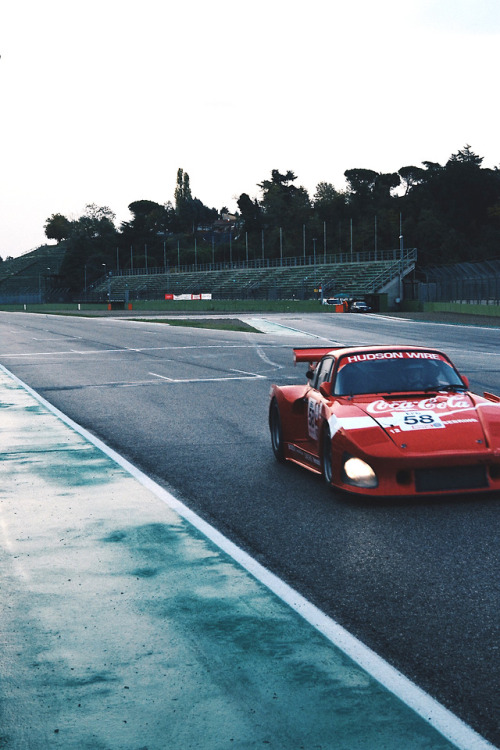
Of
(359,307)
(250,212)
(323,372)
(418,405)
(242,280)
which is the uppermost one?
(250,212)

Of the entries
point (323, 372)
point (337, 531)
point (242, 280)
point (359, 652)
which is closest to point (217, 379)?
point (323, 372)

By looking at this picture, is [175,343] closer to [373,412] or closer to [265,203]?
[373,412]

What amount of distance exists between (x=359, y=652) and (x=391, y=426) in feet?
11.3

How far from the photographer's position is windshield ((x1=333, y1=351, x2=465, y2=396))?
28.3 ft

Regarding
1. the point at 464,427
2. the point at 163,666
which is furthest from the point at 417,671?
the point at 464,427

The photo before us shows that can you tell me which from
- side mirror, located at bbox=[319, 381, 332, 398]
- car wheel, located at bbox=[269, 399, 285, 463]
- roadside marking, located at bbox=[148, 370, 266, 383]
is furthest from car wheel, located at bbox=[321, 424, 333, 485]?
roadside marking, located at bbox=[148, 370, 266, 383]

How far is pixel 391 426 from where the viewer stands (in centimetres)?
761

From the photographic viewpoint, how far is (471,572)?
5.71 metres

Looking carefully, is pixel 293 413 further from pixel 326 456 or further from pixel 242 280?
pixel 242 280

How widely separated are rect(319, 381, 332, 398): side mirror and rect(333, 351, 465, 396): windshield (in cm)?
6

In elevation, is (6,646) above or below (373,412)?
below

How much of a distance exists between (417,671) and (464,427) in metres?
3.79

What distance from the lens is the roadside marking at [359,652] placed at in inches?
137

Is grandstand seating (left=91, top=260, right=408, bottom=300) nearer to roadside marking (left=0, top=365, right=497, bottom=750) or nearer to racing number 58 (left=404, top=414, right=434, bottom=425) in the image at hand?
racing number 58 (left=404, top=414, right=434, bottom=425)
